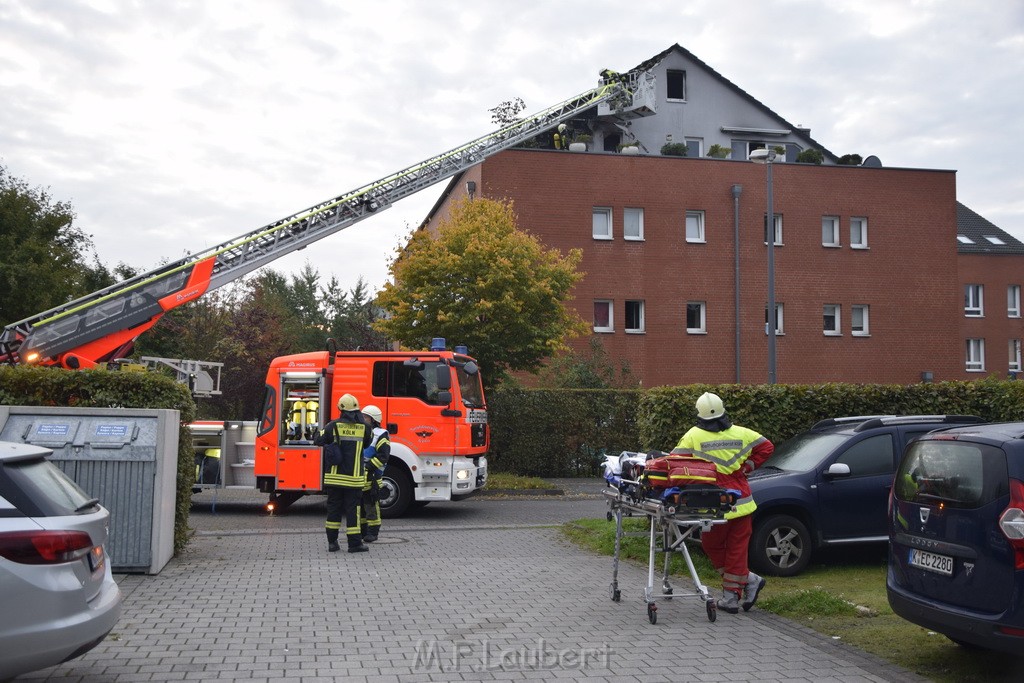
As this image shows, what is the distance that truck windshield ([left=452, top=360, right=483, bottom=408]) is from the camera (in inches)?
→ 607

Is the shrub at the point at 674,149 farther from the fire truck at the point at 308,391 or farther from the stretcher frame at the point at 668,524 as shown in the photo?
the stretcher frame at the point at 668,524

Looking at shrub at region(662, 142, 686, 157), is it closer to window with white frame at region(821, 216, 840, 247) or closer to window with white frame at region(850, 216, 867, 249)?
window with white frame at region(821, 216, 840, 247)

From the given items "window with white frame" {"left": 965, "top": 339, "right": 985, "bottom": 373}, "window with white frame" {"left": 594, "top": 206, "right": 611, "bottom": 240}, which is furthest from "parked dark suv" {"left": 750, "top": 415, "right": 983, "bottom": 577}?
"window with white frame" {"left": 965, "top": 339, "right": 985, "bottom": 373}

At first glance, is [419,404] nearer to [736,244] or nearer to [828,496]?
[828,496]

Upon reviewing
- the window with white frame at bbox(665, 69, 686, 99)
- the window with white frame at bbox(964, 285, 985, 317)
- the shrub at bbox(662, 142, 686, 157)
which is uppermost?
the window with white frame at bbox(665, 69, 686, 99)

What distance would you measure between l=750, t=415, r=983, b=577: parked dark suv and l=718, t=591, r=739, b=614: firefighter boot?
5.13 feet

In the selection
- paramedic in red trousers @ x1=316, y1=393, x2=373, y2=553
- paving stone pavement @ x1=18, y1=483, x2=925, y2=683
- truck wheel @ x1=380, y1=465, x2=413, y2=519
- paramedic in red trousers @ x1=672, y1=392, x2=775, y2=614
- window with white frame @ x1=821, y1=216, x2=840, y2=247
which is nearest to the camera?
paving stone pavement @ x1=18, y1=483, x2=925, y2=683

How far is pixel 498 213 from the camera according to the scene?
23.2m

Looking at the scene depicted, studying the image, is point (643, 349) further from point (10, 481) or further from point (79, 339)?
point (10, 481)

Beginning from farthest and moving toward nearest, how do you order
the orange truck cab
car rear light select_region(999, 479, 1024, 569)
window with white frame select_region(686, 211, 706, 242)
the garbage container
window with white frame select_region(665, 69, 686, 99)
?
window with white frame select_region(665, 69, 686, 99) → window with white frame select_region(686, 211, 706, 242) → the orange truck cab → the garbage container → car rear light select_region(999, 479, 1024, 569)

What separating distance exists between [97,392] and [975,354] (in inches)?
1688

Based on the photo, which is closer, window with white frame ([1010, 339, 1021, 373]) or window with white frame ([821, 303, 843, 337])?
window with white frame ([821, 303, 843, 337])

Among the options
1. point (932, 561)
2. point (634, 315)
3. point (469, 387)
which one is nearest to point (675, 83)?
point (634, 315)

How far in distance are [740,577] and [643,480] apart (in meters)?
1.13
